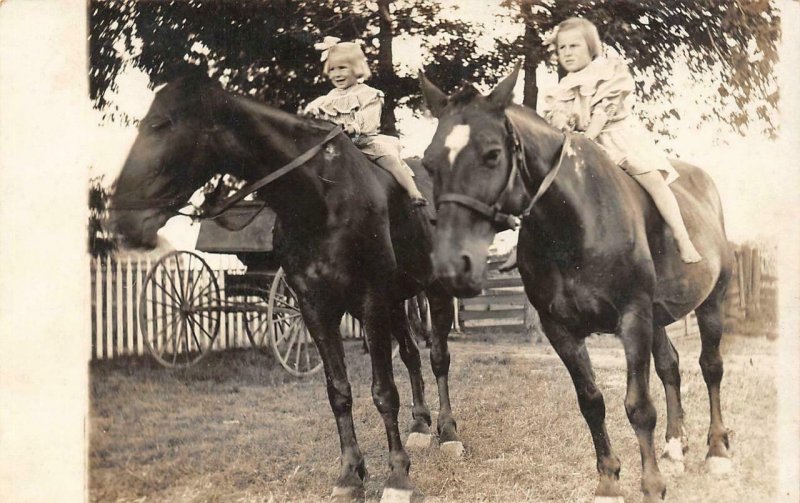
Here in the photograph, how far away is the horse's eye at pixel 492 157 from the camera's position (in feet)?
9.40

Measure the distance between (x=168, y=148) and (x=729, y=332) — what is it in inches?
132

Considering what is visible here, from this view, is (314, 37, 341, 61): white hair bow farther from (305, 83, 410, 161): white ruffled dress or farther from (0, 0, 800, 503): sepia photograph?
(305, 83, 410, 161): white ruffled dress

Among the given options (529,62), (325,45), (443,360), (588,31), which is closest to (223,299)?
(443,360)

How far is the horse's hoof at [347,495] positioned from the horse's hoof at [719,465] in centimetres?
198

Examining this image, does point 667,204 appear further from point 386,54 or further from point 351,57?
point 351,57

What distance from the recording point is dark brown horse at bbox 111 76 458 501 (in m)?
3.54

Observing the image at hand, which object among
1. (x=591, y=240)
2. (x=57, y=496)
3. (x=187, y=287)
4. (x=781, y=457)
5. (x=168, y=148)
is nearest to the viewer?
(x=591, y=240)

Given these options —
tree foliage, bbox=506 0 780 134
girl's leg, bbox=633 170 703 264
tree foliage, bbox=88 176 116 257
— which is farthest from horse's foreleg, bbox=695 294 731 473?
tree foliage, bbox=88 176 116 257

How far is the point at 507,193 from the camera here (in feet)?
9.64

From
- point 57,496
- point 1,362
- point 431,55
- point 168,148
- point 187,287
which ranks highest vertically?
point 431,55

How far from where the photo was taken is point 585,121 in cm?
370

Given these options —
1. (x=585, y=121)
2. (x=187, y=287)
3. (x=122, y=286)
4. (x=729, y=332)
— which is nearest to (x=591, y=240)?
(x=585, y=121)

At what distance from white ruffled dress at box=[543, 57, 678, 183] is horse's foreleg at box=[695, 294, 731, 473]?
1026mm

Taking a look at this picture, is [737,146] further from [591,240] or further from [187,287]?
[187,287]
